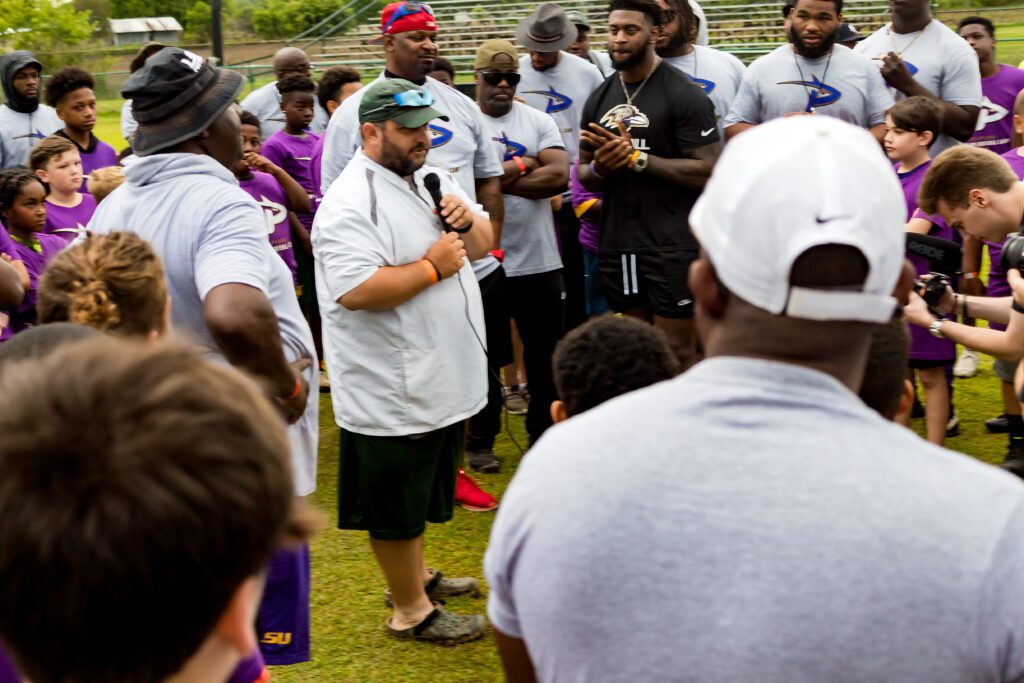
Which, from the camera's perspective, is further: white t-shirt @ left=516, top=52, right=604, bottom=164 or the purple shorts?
white t-shirt @ left=516, top=52, right=604, bottom=164

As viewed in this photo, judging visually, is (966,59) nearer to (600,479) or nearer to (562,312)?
(562,312)

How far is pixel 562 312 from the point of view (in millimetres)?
6914

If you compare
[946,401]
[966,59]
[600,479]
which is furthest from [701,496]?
[966,59]

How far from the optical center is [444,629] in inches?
184

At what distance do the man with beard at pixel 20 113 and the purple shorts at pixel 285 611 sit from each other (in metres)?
6.28

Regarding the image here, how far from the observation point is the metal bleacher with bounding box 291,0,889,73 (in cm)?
2878

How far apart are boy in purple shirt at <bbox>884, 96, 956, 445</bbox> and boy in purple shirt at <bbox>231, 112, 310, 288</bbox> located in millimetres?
3769

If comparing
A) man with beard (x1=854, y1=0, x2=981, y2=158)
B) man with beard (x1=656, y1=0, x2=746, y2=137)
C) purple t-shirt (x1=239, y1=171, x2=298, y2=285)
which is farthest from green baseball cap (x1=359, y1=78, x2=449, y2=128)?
man with beard (x1=854, y1=0, x2=981, y2=158)

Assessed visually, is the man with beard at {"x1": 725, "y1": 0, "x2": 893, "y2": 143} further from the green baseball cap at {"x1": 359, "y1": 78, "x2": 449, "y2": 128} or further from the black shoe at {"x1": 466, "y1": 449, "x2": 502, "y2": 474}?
the green baseball cap at {"x1": 359, "y1": 78, "x2": 449, "y2": 128}

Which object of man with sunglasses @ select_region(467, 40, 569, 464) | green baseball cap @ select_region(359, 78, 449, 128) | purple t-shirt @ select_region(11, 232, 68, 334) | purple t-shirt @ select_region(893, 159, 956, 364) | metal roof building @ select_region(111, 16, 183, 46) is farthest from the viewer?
metal roof building @ select_region(111, 16, 183, 46)

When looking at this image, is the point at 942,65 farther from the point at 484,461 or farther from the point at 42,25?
the point at 42,25

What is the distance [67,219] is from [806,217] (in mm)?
5754

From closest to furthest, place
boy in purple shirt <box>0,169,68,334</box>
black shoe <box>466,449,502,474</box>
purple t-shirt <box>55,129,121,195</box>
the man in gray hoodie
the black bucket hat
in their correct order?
the man in gray hoodie → the black bucket hat → boy in purple shirt <box>0,169,68,334</box> → black shoe <box>466,449,502,474</box> → purple t-shirt <box>55,129,121,195</box>

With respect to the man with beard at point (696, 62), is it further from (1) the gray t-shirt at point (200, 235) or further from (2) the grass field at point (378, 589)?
(1) the gray t-shirt at point (200, 235)
